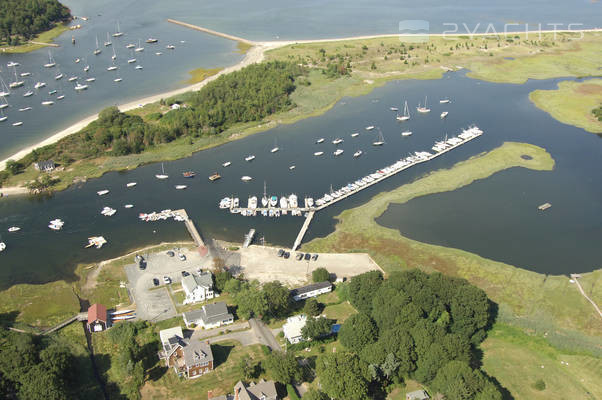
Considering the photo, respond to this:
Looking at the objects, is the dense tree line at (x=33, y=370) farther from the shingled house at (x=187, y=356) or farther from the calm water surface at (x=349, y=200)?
the calm water surface at (x=349, y=200)

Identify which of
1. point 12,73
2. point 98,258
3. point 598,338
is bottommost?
point 598,338

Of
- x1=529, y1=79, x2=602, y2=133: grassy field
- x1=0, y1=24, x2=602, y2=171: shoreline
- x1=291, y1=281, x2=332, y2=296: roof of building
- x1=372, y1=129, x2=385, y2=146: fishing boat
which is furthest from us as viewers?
x1=529, y1=79, x2=602, y2=133: grassy field

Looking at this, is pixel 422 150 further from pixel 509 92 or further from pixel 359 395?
pixel 359 395

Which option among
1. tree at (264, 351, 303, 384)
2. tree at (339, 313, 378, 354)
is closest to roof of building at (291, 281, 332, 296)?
tree at (339, 313, 378, 354)

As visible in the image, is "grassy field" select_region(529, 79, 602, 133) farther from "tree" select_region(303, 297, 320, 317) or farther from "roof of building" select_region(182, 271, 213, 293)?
"roof of building" select_region(182, 271, 213, 293)

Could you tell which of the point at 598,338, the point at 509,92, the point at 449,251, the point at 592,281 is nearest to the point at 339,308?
the point at 449,251

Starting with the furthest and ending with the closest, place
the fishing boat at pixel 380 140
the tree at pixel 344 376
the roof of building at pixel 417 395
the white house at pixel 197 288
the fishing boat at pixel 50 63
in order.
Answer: the fishing boat at pixel 50 63 → the fishing boat at pixel 380 140 → the white house at pixel 197 288 → the roof of building at pixel 417 395 → the tree at pixel 344 376

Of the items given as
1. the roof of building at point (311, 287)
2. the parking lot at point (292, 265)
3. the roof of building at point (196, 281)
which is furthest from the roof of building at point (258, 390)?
the parking lot at point (292, 265)
